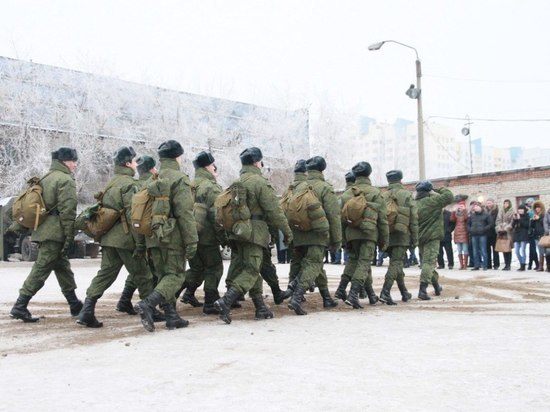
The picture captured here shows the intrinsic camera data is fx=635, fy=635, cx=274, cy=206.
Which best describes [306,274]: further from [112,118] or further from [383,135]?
[383,135]

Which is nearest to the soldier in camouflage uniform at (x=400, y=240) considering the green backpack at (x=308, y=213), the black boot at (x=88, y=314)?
the green backpack at (x=308, y=213)

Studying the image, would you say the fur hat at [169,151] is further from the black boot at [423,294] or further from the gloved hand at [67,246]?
the black boot at [423,294]

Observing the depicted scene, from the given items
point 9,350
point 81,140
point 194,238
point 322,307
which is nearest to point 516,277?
point 322,307

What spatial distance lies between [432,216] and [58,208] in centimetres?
567

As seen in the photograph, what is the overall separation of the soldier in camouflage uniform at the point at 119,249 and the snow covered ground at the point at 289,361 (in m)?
0.37

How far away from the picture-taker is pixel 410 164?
103250mm

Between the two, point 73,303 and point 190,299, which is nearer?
point 73,303

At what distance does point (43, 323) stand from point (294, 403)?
461cm

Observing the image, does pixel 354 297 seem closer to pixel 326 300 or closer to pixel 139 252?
pixel 326 300

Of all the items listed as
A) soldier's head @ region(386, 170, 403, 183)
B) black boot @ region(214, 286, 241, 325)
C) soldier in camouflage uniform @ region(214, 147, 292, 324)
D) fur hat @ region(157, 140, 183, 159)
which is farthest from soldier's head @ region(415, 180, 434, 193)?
fur hat @ region(157, 140, 183, 159)

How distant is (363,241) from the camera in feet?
29.2

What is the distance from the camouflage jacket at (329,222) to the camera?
8305 millimetres

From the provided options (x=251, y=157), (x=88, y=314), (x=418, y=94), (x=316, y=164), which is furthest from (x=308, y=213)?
(x=418, y=94)

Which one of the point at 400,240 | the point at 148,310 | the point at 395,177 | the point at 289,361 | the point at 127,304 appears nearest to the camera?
the point at 289,361
